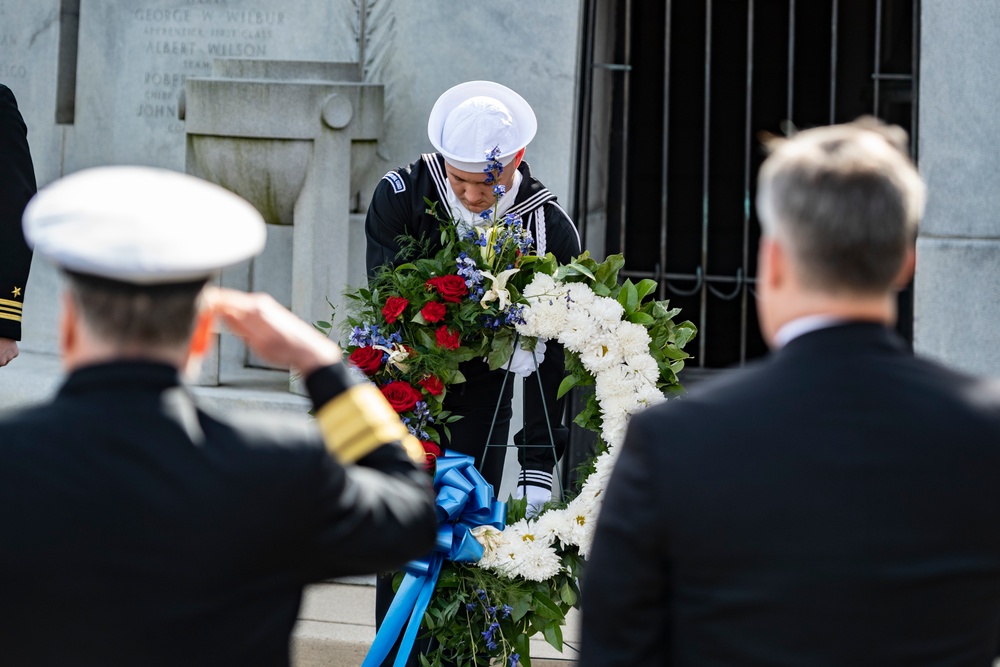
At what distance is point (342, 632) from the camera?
4.39 metres

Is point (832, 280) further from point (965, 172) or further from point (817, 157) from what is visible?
point (965, 172)

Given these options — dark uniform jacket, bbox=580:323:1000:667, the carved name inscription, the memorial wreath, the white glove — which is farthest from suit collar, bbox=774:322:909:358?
the carved name inscription

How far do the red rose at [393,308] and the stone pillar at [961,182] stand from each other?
2.92 meters

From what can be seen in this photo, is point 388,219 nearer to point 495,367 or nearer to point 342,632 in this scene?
point 495,367

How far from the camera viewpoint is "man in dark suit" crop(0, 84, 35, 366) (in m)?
3.98

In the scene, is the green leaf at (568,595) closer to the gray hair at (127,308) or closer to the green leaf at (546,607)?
the green leaf at (546,607)

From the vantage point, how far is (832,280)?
1563 mm

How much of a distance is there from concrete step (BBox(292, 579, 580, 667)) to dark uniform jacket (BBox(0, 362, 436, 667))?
2.59 m

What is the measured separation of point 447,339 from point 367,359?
0.22 meters

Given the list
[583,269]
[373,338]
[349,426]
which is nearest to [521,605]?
[373,338]

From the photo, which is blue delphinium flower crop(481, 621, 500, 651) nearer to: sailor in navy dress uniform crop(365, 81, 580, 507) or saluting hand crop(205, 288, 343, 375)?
sailor in navy dress uniform crop(365, 81, 580, 507)

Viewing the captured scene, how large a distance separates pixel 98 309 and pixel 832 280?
2.89 feet

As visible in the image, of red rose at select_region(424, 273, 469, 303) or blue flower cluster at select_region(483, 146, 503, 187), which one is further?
blue flower cluster at select_region(483, 146, 503, 187)

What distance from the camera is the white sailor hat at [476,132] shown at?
12.2ft
